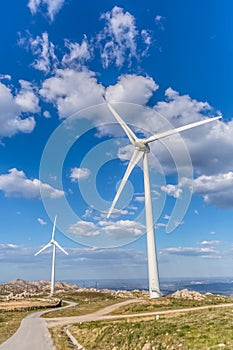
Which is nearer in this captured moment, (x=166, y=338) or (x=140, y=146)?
(x=166, y=338)

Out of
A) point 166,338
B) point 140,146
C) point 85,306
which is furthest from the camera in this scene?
point 85,306

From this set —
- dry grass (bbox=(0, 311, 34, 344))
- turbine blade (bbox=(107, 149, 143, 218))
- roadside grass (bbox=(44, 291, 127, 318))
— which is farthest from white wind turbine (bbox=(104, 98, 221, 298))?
dry grass (bbox=(0, 311, 34, 344))

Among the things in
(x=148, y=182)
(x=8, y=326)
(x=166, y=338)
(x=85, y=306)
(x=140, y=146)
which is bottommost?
(x=85, y=306)

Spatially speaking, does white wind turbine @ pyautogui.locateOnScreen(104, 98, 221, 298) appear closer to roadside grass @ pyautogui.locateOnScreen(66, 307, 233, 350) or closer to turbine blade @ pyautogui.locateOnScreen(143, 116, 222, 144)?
turbine blade @ pyautogui.locateOnScreen(143, 116, 222, 144)

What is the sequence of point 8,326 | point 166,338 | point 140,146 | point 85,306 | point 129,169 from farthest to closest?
1. point 85,306
2. point 140,146
3. point 129,169
4. point 8,326
5. point 166,338

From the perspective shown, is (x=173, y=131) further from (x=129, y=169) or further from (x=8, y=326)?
(x=8, y=326)

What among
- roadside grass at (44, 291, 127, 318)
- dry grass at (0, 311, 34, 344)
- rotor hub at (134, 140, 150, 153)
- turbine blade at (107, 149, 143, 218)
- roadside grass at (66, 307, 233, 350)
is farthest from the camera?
rotor hub at (134, 140, 150, 153)

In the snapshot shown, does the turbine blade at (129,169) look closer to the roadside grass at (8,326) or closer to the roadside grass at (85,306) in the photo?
the roadside grass at (85,306)

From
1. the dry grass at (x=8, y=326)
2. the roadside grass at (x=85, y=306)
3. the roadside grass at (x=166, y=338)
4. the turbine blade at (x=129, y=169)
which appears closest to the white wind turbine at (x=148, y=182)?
the turbine blade at (x=129, y=169)

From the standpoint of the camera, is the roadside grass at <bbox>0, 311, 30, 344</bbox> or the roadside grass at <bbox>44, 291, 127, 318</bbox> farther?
the roadside grass at <bbox>44, 291, 127, 318</bbox>

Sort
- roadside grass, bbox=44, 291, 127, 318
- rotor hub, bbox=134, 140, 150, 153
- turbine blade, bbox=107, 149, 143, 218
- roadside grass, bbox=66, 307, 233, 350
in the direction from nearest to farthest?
roadside grass, bbox=66, 307, 233, 350, turbine blade, bbox=107, 149, 143, 218, roadside grass, bbox=44, 291, 127, 318, rotor hub, bbox=134, 140, 150, 153

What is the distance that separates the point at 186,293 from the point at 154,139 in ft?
156

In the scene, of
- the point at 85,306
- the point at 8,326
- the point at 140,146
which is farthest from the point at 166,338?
the point at 85,306

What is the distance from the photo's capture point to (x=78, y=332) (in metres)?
39.8
